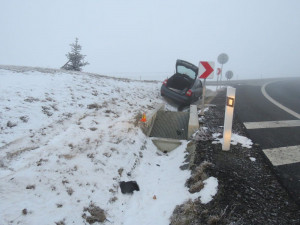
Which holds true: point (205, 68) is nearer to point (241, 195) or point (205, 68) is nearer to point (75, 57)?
point (241, 195)

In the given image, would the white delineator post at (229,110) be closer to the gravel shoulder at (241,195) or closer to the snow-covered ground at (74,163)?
the gravel shoulder at (241,195)

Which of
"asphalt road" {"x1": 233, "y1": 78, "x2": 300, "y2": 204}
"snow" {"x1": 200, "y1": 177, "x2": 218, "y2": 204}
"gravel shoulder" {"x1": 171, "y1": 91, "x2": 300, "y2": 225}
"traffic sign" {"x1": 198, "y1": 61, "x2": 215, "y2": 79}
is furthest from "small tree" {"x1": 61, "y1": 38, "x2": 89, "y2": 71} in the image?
"snow" {"x1": 200, "y1": 177, "x2": 218, "y2": 204}

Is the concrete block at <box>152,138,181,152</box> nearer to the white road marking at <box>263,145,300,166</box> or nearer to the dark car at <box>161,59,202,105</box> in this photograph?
the white road marking at <box>263,145,300,166</box>

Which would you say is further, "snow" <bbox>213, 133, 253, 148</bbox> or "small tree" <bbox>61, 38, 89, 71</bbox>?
"small tree" <bbox>61, 38, 89, 71</bbox>

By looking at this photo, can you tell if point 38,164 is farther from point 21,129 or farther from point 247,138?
point 247,138

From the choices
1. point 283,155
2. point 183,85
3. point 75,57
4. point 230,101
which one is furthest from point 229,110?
point 75,57

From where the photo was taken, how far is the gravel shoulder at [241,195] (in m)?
3.24

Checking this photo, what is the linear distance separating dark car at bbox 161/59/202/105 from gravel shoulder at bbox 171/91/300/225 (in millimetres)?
5657

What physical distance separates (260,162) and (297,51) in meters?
177

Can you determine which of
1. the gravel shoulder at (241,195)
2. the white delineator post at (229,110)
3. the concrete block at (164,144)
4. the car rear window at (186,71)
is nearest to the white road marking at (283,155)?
the gravel shoulder at (241,195)

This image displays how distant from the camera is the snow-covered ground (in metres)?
3.72

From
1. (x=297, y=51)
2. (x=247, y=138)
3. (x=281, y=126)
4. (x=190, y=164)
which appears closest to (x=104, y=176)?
(x=190, y=164)

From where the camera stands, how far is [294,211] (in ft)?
10.7

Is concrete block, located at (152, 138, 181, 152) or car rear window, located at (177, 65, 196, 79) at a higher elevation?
car rear window, located at (177, 65, 196, 79)
